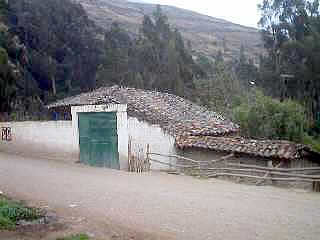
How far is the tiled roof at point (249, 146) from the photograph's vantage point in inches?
585

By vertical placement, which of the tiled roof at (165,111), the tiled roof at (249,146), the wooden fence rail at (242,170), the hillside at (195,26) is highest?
the hillside at (195,26)

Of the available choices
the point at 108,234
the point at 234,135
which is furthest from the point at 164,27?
the point at 108,234

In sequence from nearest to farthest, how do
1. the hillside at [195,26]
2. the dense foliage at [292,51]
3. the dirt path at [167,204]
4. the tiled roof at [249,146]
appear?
the dirt path at [167,204] < the tiled roof at [249,146] < the dense foliage at [292,51] < the hillside at [195,26]

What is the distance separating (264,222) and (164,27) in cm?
3953

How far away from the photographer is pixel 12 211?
8250 millimetres

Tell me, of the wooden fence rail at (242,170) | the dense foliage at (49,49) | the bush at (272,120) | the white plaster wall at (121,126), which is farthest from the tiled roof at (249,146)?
the dense foliage at (49,49)

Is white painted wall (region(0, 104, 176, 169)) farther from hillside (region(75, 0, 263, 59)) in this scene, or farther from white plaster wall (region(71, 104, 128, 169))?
hillside (region(75, 0, 263, 59))

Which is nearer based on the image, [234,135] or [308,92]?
[234,135]

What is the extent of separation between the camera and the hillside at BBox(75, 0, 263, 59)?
70500mm

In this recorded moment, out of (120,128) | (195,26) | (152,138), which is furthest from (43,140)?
(195,26)

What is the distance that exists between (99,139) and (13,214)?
9.22 m

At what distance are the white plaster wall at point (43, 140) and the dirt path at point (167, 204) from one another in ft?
10.6

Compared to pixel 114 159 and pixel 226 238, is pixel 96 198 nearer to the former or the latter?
pixel 226 238

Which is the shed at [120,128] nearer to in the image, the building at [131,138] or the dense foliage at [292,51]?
the building at [131,138]
